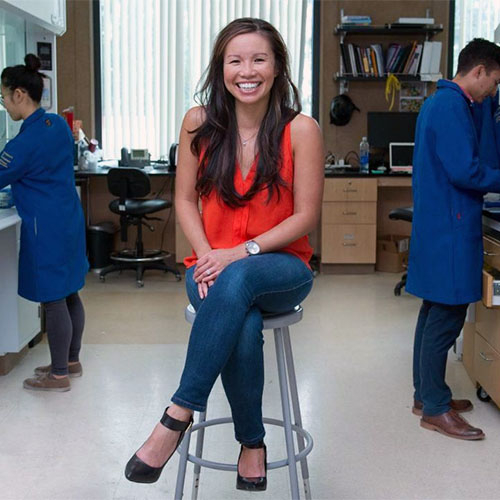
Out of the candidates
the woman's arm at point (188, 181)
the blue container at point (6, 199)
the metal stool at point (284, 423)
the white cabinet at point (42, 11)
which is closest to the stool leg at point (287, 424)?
the metal stool at point (284, 423)

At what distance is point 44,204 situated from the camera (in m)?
3.26

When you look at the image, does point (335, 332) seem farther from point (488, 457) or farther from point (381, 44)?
point (381, 44)

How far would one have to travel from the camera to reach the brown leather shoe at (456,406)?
309 centimetres

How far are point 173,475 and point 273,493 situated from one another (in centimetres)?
32

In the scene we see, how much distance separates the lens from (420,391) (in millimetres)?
3047

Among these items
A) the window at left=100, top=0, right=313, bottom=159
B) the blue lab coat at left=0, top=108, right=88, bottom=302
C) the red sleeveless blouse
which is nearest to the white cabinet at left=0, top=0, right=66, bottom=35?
the blue lab coat at left=0, top=108, right=88, bottom=302

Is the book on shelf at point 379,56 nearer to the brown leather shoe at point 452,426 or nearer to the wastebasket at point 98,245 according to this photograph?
the wastebasket at point 98,245

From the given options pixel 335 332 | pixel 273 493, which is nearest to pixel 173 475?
pixel 273 493

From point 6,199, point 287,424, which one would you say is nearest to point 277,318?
point 287,424

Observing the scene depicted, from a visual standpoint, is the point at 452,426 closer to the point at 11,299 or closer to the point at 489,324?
the point at 489,324

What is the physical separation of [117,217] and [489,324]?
3935 mm

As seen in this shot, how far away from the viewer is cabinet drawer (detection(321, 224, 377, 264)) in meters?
6.03

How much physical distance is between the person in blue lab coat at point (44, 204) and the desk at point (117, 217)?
293cm

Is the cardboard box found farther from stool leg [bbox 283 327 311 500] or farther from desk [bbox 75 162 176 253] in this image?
stool leg [bbox 283 327 311 500]
